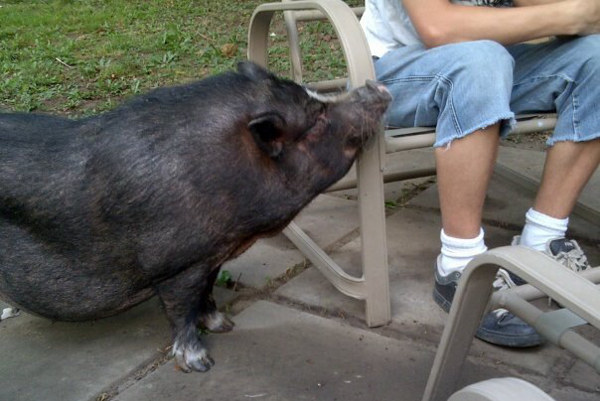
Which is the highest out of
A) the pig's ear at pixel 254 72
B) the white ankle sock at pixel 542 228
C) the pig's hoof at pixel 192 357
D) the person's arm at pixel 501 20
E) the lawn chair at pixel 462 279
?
the person's arm at pixel 501 20

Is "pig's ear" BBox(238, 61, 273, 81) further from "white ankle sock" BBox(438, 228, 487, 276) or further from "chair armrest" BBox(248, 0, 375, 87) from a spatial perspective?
"white ankle sock" BBox(438, 228, 487, 276)

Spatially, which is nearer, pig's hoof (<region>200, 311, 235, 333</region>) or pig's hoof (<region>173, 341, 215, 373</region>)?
pig's hoof (<region>173, 341, 215, 373</region>)

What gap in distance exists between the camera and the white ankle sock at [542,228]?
258cm

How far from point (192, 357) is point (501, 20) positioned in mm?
1378

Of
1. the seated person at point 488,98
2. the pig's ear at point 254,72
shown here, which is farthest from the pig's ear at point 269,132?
the seated person at point 488,98

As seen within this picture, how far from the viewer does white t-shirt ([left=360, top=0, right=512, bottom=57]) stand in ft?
8.86

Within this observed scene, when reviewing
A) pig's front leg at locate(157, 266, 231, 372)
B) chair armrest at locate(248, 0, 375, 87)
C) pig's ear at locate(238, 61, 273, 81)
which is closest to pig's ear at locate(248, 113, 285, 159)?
pig's ear at locate(238, 61, 273, 81)

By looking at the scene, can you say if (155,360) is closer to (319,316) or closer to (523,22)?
(319,316)

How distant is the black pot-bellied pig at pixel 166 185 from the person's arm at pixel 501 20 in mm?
302

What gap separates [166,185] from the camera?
7.09 feet

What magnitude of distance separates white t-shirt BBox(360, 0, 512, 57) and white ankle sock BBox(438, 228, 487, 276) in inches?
28.2

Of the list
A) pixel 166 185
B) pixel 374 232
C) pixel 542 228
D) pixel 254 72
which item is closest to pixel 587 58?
pixel 542 228

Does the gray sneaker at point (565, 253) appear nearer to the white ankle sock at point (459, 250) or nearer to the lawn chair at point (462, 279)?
the white ankle sock at point (459, 250)

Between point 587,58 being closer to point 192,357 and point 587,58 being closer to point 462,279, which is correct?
point 462,279
